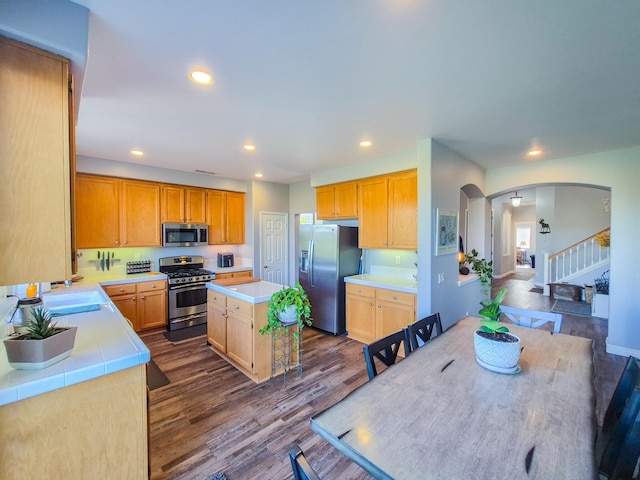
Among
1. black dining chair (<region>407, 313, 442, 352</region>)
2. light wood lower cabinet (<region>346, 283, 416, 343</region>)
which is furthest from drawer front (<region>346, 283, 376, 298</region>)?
black dining chair (<region>407, 313, 442, 352</region>)

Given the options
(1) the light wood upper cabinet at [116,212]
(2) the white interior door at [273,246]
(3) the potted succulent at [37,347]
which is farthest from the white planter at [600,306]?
(1) the light wood upper cabinet at [116,212]

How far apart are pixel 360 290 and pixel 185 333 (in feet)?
9.11

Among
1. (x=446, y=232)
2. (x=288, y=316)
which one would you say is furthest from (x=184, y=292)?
(x=446, y=232)

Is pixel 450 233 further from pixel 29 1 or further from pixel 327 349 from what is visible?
pixel 29 1

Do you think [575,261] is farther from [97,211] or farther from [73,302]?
[97,211]

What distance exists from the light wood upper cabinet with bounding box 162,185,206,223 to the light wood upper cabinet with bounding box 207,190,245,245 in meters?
0.15

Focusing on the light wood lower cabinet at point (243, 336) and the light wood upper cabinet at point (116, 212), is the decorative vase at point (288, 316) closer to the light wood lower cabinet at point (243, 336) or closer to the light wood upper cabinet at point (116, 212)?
the light wood lower cabinet at point (243, 336)

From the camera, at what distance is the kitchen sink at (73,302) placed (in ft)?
7.61

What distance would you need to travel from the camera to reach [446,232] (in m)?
3.38

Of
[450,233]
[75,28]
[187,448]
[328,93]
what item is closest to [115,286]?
[187,448]

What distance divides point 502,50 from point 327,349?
136 inches

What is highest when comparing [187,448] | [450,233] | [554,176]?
[554,176]

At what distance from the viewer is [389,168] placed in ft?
12.2

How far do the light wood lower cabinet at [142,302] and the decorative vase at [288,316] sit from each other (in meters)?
2.65
